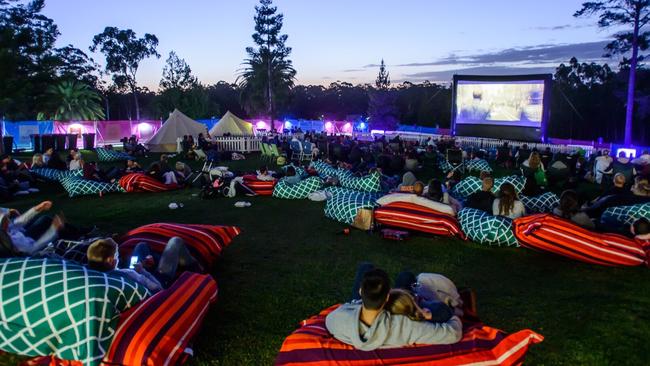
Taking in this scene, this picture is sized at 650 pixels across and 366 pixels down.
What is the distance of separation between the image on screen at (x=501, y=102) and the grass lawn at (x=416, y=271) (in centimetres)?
1983

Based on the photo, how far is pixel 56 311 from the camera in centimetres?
326

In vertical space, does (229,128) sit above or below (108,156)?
above

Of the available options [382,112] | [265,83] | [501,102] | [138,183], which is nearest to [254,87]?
[265,83]

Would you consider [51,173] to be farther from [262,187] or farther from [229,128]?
[229,128]

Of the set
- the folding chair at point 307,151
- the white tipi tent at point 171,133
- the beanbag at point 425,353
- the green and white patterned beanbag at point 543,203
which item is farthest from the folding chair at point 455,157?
the white tipi tent at point 171,133

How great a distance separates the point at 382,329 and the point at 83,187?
33.4 feet

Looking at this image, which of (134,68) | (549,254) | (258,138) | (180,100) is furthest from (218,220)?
(134,68)

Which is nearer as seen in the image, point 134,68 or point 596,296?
point 596,296

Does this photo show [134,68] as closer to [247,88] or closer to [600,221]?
[247,88]

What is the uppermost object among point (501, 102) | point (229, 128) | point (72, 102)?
point (72, 102)

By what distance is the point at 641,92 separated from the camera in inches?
1252

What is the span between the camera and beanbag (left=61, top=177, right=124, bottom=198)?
11273mm

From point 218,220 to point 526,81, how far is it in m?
21.0

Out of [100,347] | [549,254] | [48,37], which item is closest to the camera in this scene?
[100,347]
